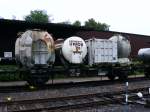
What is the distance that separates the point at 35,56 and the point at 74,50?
289cm

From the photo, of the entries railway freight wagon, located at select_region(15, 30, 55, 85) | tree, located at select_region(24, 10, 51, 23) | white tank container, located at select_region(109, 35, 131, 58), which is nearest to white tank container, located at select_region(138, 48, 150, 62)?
white tank container, located at select_region(109, 35, 131, 58)

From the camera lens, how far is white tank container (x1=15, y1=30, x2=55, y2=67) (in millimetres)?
19938

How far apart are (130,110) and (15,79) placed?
42.4 feet

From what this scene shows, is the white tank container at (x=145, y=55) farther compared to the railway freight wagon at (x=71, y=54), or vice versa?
the white tank container at (x=145, y=55)

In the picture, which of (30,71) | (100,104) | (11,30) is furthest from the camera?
(11,30)

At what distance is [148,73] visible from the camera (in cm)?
2745

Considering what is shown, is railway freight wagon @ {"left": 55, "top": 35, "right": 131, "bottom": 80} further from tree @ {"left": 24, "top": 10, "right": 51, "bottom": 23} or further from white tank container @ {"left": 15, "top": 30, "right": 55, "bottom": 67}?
tree @ {"left": 24, "top": 10, "right": 51, "bottom": 23}

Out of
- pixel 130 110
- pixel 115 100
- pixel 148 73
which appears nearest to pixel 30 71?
pixel 115 100

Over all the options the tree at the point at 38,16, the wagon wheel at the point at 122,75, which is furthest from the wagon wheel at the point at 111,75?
the tree at the point at 38,16

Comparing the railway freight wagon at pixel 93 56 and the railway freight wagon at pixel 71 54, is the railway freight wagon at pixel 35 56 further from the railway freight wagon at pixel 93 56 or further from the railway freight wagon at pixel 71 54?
the railway freight wagon at pixel 93 56

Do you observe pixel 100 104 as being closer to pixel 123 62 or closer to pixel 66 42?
pixel 66 42

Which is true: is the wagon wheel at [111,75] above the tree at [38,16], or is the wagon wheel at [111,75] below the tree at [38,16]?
below

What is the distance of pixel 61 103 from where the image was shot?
13547 mm

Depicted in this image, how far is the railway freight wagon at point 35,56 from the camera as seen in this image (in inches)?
773
